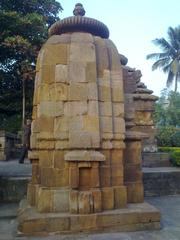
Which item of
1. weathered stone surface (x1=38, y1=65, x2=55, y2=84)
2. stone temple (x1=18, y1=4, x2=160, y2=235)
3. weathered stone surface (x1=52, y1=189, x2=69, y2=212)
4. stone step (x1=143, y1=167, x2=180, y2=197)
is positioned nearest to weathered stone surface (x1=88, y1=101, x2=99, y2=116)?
stone temple (x1=18, y1=4, x2=160, y2=235)

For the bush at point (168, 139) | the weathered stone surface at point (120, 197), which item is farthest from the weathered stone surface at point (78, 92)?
the bush at point (168, 139)

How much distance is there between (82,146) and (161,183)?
Answer: 412cm

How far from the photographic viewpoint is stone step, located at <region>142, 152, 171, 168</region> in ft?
35.7

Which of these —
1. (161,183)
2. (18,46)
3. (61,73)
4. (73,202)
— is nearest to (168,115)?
(18,46)

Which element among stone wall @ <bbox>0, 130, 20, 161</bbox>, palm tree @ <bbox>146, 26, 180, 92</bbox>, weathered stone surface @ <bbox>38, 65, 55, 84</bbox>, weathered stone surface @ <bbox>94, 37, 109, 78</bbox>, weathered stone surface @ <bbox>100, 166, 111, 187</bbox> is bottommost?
weathered stone surface @ <bbox>100, 166, 111, 187</bbox>

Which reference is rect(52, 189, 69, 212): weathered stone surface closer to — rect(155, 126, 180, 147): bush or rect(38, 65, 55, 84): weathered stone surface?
rect(38, 65, 55, 84): weathered stone surface

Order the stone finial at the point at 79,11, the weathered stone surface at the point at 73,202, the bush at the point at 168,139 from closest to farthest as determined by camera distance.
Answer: the weathered stone surface at the point at 73,202 < the stone finial at the point at 79,11 < the bush at the point at 168,139

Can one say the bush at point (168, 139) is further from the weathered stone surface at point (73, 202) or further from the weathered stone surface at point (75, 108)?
the weathered stone surface at point (73, 202)

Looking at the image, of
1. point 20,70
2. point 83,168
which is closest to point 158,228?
point 83,168

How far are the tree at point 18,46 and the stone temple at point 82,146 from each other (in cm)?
1224

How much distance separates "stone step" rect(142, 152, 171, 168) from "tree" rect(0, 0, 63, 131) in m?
9.65

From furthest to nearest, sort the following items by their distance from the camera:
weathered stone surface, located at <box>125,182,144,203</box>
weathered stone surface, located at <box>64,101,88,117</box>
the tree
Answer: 1. the tree
2. weathered stone surface, located at <box>125,182,144,203</box>
3. weathered stone surface, located at <box>64,101,88,117</box>

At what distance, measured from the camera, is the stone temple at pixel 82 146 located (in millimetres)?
5066

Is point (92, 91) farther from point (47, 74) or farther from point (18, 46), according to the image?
point (18, 46)
